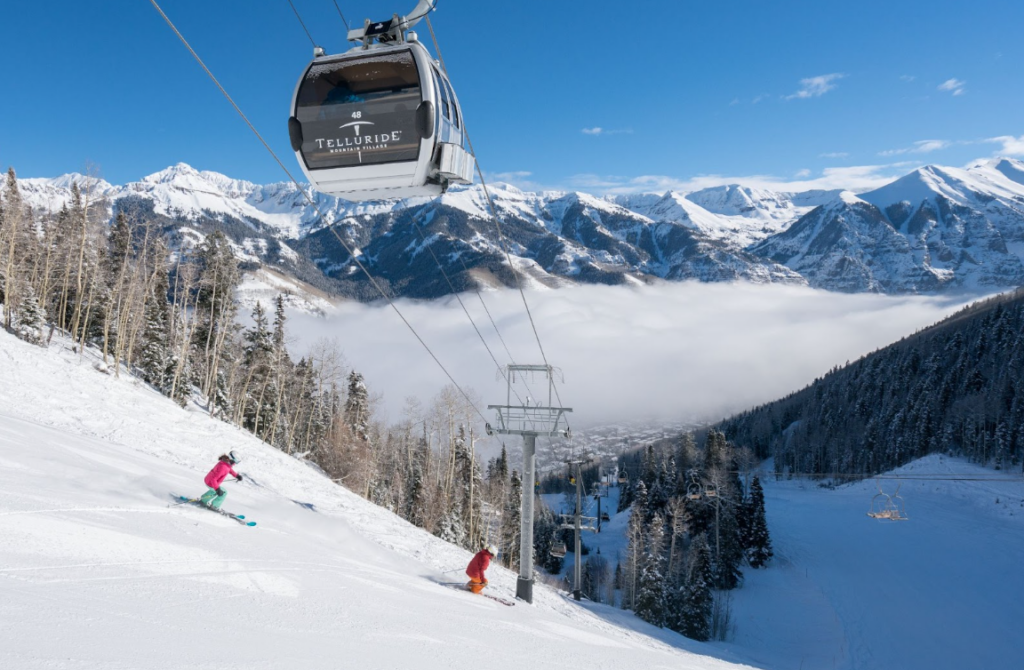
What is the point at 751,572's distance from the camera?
5891 centimetres

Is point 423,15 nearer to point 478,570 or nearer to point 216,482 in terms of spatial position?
point 216,482

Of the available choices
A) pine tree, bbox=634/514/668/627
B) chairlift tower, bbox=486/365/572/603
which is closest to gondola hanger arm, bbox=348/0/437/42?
chairlift tower, bbox=486/365/572/603

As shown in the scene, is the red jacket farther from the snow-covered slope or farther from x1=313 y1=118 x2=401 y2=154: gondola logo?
x1=313 y1=118 x2=401 y2=154: gondola logo

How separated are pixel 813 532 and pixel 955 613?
25.4m

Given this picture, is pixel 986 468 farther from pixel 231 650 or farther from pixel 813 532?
pixel 231 650

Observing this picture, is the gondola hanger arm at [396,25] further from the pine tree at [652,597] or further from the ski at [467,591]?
the pine tree at [652,597]

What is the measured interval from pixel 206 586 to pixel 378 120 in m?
6.86

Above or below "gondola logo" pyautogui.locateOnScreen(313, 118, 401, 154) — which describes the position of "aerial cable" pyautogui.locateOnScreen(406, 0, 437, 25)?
above

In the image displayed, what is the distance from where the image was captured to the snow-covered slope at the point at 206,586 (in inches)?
223

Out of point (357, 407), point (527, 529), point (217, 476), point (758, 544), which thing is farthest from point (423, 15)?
point (758, 544)

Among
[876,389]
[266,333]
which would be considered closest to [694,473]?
[266,333]

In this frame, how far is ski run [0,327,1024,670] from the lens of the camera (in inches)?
236

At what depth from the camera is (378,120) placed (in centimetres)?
880

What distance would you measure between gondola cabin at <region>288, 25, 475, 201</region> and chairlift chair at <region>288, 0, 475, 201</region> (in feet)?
0.05
